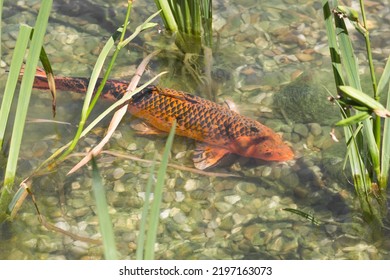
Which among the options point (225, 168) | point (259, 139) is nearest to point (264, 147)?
point (259, 139)

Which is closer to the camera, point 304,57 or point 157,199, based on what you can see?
point 157,199

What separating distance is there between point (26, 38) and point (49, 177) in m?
1.13

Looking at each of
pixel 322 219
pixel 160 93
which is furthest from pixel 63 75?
pixel 322 219

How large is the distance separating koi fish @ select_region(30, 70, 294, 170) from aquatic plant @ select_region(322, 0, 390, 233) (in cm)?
60

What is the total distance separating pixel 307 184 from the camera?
3932 millimetres

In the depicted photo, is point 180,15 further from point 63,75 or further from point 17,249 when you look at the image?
point 17,249

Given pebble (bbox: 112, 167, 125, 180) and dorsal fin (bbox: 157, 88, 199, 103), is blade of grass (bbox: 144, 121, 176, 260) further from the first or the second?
dorsal fin (bbox: 157, 88, 199, 103)

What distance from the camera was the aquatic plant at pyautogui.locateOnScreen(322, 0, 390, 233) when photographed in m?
3.20

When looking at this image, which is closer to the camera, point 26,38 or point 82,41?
point 26,38

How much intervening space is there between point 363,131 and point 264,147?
0.83 metres

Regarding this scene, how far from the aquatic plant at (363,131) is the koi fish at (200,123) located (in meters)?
0.60

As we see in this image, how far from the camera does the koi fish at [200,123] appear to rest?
13.5ft

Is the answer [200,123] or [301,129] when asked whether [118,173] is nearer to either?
[200,123]

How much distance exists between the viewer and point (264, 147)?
4.11 meters
